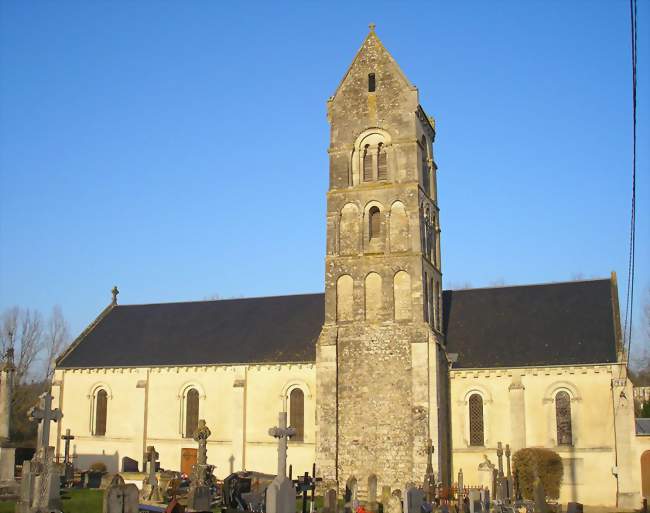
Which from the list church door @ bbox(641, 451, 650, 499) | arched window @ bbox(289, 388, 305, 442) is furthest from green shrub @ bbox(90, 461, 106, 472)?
church door @ bbox(641, 451, 650, 499)

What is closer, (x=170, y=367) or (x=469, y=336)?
(x=469, y=336)

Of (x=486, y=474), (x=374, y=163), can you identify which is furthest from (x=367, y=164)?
(x=486, y=474)

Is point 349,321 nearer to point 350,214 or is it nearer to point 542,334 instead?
point 350,214

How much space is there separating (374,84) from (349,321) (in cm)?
1193

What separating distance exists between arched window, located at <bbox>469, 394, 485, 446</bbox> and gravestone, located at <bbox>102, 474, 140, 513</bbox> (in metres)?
24.4

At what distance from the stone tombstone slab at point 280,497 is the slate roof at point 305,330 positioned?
70.1ft

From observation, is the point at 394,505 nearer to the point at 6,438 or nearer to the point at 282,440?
the point at 282,440

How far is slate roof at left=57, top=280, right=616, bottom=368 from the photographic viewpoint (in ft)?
125

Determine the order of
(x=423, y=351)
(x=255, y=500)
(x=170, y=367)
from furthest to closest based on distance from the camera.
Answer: (x=170, y=367), (x=423, y=351), (x=255, y=500)

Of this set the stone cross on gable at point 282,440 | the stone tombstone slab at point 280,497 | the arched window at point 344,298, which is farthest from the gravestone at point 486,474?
the stone tombstone slab at point 280,497

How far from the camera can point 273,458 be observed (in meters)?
40.1

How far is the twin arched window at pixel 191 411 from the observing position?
1681 inches

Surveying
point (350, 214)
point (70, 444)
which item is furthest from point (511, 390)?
point (70, 444)

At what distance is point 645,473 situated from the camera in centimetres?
3550
